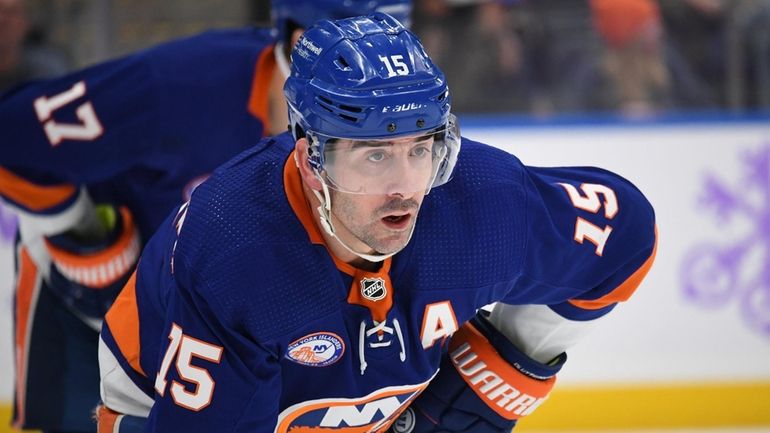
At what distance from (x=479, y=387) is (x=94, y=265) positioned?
3.37 feet

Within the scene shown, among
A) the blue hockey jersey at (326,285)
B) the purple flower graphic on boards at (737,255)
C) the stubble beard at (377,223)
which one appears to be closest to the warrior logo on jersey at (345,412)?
the blue hockey jersey at (326,285)

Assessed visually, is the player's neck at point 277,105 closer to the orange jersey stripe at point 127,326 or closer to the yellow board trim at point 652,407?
the orange jersey stripe at point 127,326

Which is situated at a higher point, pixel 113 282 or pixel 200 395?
pixel 200 395

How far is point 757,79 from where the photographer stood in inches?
186

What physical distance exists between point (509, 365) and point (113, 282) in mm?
→ 1037

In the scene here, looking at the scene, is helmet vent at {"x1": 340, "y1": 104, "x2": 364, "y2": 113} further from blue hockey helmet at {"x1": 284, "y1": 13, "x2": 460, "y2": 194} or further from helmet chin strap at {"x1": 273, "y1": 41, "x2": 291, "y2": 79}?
helmet chin strap at {"x1": 273, "y1": 41, "x2": 291, "y2": 79}

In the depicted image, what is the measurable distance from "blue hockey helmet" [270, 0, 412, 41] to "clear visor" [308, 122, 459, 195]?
89 cm

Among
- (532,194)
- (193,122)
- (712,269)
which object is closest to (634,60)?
(712,269)

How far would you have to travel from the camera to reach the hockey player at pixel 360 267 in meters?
1.93

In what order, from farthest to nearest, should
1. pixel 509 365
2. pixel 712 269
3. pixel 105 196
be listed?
pixel 712 269 < pixel 105 196 < pixel 509 365

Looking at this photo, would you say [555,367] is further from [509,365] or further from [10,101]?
[10,101]

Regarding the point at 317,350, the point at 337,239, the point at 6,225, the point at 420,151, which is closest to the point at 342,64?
the point at 420,151

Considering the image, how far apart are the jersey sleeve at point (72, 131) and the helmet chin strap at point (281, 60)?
282 millimetres

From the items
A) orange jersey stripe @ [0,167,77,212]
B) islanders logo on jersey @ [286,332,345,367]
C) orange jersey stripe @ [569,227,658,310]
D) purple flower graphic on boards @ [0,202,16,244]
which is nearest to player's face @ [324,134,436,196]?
islanders logo on jersey @ [286,332,345,367]
